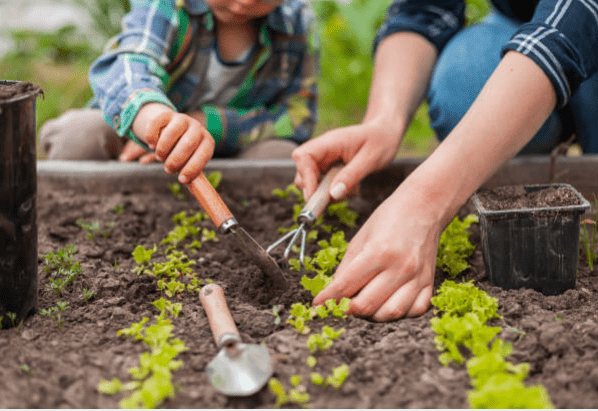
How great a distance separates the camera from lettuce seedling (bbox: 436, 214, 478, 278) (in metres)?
1.98

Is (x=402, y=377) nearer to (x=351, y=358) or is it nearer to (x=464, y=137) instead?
(x=351, y=358)

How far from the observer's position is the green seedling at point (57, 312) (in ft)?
5.44

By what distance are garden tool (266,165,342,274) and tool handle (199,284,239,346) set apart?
256 mm

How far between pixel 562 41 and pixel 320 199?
87 centimetres

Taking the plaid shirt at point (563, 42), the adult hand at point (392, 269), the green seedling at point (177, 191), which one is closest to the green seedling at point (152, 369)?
the adult hand at point (392, 269)

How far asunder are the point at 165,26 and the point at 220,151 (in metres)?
0.72

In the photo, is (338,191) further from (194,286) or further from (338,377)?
(338,377)

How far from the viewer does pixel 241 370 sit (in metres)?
1.41

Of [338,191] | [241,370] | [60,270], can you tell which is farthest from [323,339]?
[60,270]

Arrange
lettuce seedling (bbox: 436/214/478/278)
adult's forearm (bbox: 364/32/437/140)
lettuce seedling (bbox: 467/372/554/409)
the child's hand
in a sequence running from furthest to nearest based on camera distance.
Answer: adult's forearm (bbox: 364/32/437/140), lettuce seedling (bbox: 436/214/478/278), the child's hand, lettuce seedling (bbox: 467/372/554/409)

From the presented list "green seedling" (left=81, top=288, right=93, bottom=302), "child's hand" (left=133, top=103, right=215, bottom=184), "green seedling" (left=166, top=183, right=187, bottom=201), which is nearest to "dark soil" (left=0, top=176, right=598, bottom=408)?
"green seedling" (left=81, top=288, right=93, bottom=302)

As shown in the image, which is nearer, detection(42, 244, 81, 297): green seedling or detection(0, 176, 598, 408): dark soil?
detection(0, 176, 598, 408): dark soil

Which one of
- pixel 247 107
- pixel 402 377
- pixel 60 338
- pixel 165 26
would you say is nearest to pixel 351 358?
pixel 402 377

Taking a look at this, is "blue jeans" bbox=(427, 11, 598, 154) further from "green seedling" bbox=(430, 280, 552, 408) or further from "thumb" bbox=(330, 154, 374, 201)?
"green seedling" bbox=(430, 280, 552, 408)
